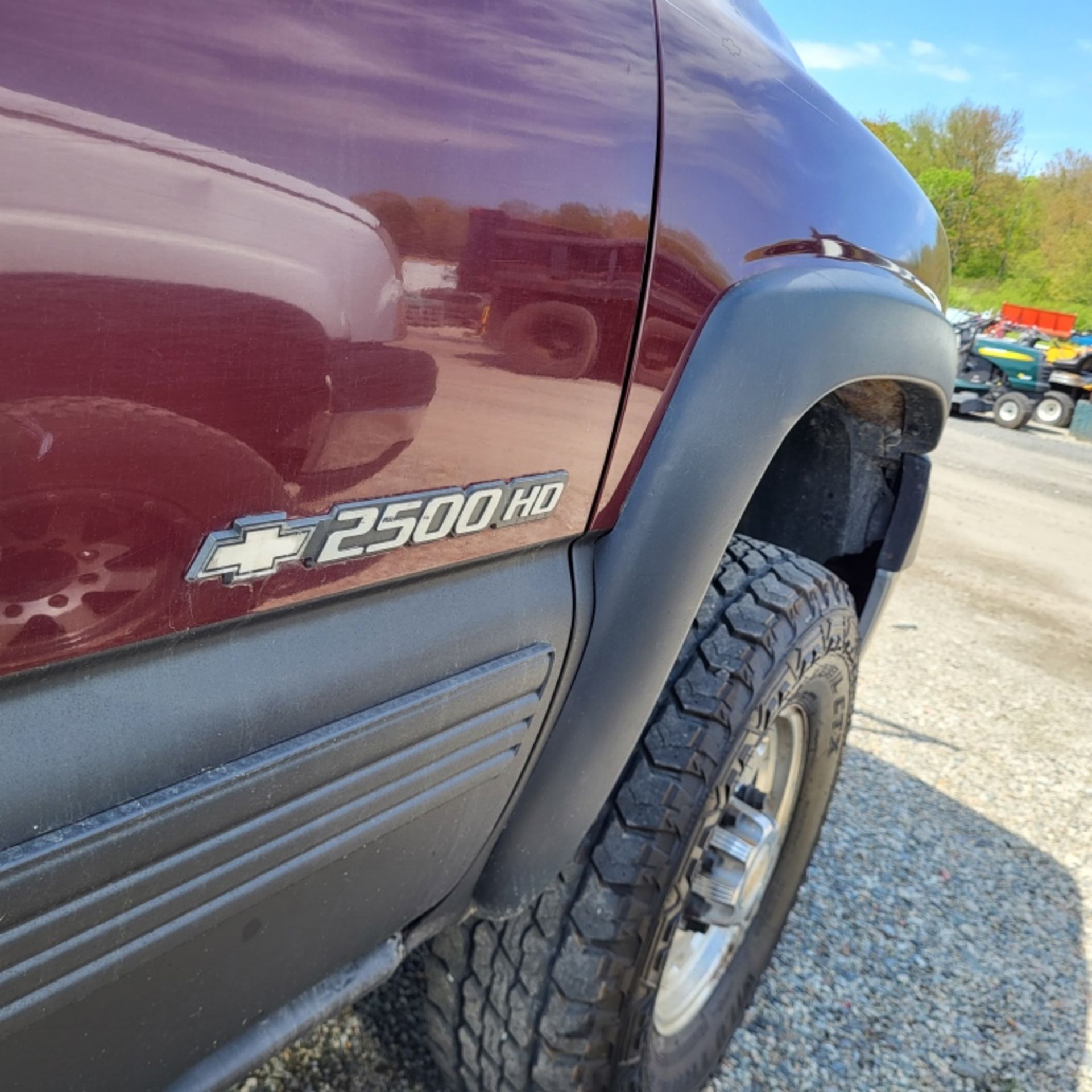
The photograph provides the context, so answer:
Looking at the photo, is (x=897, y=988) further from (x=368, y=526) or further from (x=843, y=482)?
(x=368, y=526)

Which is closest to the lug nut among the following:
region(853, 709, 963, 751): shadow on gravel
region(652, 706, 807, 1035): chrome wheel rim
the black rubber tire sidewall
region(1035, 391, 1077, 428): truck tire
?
region(652, 706, 807, 1035): chrome wheel rim

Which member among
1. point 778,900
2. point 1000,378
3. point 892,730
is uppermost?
point 1000,378

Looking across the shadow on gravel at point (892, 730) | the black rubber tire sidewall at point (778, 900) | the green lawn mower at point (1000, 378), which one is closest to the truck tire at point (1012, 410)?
the green lawn mower at point (1000, 378)

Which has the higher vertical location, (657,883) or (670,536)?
(670,536)

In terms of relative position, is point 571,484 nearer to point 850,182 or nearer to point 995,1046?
point 850,182

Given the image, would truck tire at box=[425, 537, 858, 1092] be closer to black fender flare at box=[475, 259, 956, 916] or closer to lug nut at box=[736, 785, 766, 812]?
lug nut at box=[736, 785, 766, 812]

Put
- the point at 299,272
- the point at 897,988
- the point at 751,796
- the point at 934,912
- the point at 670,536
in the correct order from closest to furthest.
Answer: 1. the point at 299,272
2. the point at 670,536
3. the point at 751,796
4. the point at 897,988
5. the point at 934,912

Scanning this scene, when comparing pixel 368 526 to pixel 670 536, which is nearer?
pixel 368 526

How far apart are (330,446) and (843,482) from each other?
5.49 ft

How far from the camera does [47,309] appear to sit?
0.59 meters

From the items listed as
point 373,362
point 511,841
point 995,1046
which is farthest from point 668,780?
point 995,1046

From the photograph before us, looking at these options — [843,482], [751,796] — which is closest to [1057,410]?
[843,482]

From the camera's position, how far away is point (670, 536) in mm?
1167

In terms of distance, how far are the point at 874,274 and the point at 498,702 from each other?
3.05 ft
